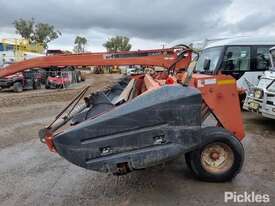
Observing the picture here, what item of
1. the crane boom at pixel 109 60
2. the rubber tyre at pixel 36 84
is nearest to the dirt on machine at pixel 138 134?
the crane boom at pixel 109 60

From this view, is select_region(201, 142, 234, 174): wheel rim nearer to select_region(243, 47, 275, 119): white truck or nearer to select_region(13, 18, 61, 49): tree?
select_region(243, 47, 275, 119): white truck

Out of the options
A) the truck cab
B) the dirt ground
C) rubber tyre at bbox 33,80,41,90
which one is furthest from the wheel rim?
rubber tyre at bbox 33,80,41,90

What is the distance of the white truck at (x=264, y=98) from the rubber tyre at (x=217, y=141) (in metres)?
3.96

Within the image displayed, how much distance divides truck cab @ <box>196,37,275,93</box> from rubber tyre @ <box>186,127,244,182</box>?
→ 6629 mm

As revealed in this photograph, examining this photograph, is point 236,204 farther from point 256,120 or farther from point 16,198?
point 256,120

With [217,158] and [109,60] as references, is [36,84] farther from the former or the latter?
[217,158]

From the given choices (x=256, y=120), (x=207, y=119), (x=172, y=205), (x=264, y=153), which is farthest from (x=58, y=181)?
(x=256, y=120)

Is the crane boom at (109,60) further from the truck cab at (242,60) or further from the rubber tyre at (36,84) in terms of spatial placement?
the rubber tyre at (36,84)

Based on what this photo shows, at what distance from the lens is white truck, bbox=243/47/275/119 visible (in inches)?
338

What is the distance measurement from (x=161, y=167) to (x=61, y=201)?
177 centimetres

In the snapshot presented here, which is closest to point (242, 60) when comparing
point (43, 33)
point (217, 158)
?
point (217, 158)

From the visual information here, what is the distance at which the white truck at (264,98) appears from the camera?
28.2ft

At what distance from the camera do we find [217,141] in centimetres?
489

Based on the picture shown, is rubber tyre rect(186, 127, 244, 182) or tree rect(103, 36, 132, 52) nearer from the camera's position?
rubber tyre rect(186, 127, 244, 182)
